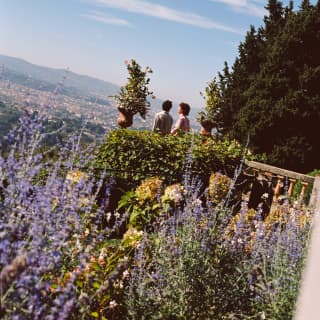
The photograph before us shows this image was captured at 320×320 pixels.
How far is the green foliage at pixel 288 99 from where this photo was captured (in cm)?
1385

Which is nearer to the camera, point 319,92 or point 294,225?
point 294,225

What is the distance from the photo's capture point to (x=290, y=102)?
13.9 m

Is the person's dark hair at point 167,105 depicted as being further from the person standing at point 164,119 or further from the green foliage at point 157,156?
the green foliage at point 157,156

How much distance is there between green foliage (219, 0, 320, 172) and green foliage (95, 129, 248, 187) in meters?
6.85

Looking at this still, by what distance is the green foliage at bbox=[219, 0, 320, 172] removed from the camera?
13.9m

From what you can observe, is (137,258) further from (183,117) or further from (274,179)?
(274,179)

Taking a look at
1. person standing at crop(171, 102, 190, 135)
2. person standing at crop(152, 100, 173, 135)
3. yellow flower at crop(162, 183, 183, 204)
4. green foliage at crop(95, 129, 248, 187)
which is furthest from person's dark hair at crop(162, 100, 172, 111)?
yellow flower at crop(162, 183, 183, 204)

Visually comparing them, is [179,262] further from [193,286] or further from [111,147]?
[111,147]

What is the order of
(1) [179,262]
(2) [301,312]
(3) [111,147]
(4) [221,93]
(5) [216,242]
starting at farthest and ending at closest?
(4) [221,93] < (3) [111,147] < (5) [216,242] < (1) [179,262] < (2) [301,312]

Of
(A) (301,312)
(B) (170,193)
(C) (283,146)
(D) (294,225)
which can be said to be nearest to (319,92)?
(C) (283,146)

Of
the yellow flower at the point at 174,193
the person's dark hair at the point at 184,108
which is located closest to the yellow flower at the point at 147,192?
the yellow flower at the point at 174,193

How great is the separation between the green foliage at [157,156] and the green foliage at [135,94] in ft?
12.9

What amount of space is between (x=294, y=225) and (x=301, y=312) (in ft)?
7.10

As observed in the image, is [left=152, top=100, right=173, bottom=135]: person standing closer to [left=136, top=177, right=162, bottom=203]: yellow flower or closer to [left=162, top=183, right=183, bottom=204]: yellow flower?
[left=136, top=177, right=162, bottom=203]: yellow flower
